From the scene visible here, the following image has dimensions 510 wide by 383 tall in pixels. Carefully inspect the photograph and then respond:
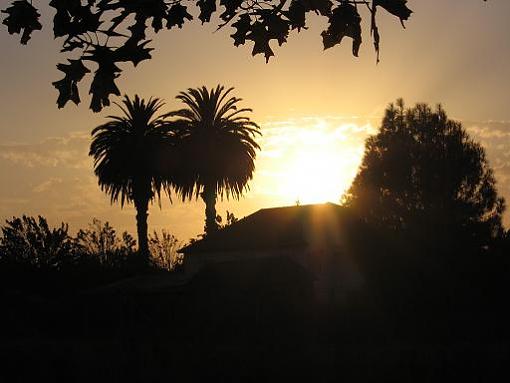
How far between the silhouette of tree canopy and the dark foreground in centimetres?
973

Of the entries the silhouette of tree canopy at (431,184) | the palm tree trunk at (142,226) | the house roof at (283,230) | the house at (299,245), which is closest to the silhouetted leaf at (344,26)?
the house at (299,245)

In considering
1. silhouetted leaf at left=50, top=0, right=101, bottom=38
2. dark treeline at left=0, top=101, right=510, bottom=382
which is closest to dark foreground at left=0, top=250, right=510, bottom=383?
dark treeline at left=0, top=101, right=510, bottom=382

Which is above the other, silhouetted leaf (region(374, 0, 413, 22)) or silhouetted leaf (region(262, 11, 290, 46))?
silhouetted leaf (region(262, 11, 290, 46))

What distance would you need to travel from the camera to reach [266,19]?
20.7ft

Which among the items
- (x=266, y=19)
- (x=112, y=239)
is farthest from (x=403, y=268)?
(x=266, y=19)

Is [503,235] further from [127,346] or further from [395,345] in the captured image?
[127,346]

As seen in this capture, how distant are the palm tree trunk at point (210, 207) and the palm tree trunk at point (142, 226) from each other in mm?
4361

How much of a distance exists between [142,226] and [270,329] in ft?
86.9

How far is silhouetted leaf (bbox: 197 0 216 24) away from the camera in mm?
6316

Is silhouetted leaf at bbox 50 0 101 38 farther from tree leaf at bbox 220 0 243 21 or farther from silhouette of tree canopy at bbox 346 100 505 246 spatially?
silhouette of tree canopy at bbox 346 100 505 246

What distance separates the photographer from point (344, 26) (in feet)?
18.7

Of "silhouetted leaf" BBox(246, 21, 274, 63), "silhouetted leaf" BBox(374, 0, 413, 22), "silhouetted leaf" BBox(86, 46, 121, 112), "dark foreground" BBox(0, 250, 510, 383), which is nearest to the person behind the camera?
"silhouetted leaf" BBox(374, 0, 413, 22)

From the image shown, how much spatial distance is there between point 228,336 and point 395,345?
23.3 ft

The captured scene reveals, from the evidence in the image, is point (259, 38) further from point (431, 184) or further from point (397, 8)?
point (431, 184)
